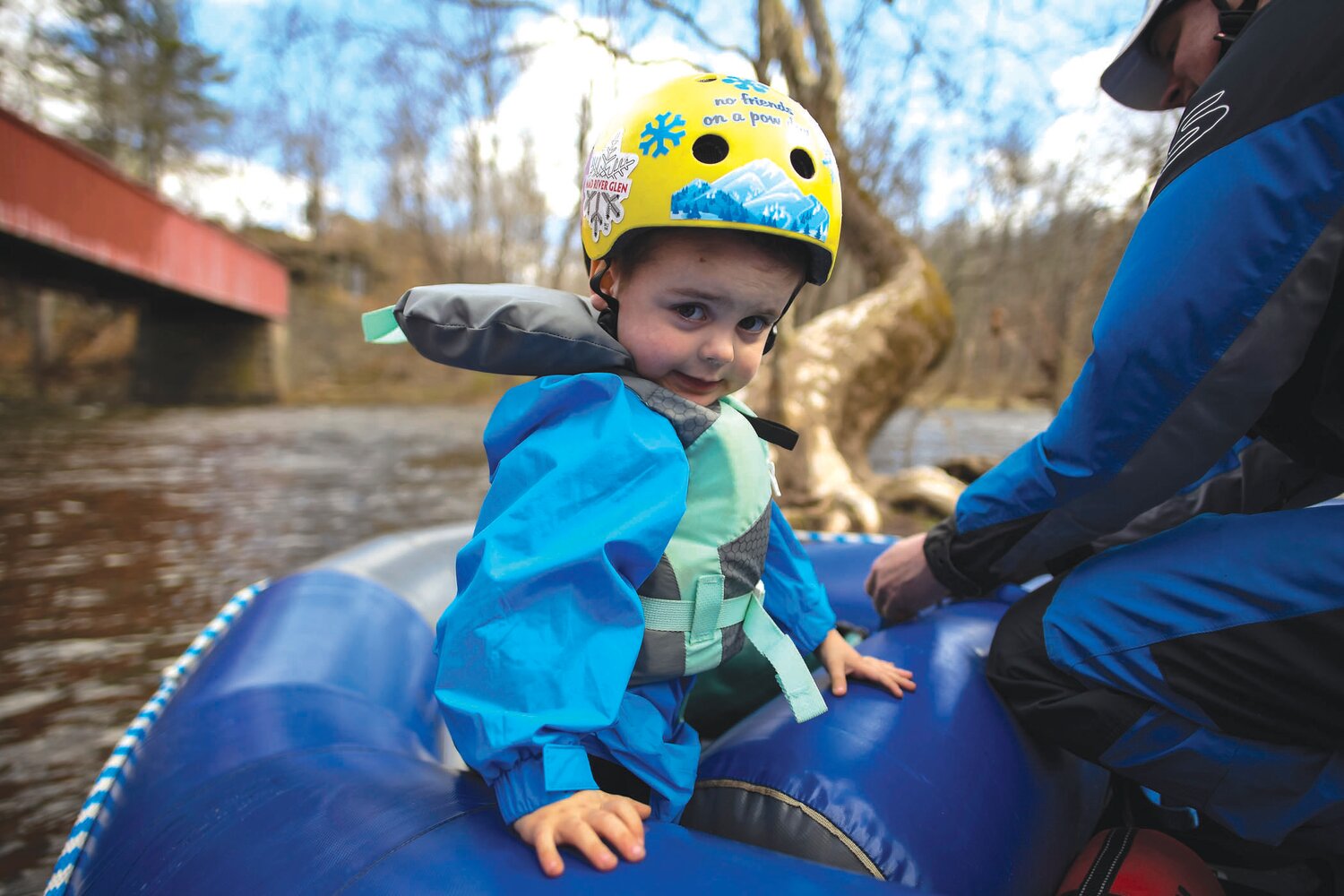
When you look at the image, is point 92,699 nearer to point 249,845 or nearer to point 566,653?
point 249,845

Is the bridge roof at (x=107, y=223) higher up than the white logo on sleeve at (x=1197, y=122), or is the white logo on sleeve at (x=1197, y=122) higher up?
the bridge roof at (x=107, y=223)

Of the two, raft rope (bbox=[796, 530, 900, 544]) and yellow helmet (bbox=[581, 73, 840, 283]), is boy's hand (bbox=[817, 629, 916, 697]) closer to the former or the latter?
yellow helmet (bbox=[581, 73, 840, 283])

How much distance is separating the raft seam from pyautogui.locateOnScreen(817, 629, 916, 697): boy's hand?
0.32 meters

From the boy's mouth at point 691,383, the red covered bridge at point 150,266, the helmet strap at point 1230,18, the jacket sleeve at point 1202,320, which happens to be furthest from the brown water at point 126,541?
the helmet strap at point 1230,18

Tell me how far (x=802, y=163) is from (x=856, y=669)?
40.9 inches

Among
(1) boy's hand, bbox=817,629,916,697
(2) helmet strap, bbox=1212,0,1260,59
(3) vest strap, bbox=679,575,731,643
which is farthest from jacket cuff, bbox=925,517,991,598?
(2) helmet strap, bbox=1212,0,1260,59

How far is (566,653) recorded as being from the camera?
3.59ft

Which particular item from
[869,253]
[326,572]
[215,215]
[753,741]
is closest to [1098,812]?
[753,741]

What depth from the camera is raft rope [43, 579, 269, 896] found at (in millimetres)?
1356

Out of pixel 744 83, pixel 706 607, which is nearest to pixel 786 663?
pixel 706 607

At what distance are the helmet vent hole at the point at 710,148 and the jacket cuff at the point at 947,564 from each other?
93cm

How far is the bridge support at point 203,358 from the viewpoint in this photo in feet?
62.5

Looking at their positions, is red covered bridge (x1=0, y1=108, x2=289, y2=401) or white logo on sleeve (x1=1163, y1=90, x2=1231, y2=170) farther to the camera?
red covered bridge (x1=0, y1=108, x2=289, y2=401)

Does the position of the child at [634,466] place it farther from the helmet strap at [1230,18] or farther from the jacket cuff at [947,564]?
the helmet strap at [1230,18]
